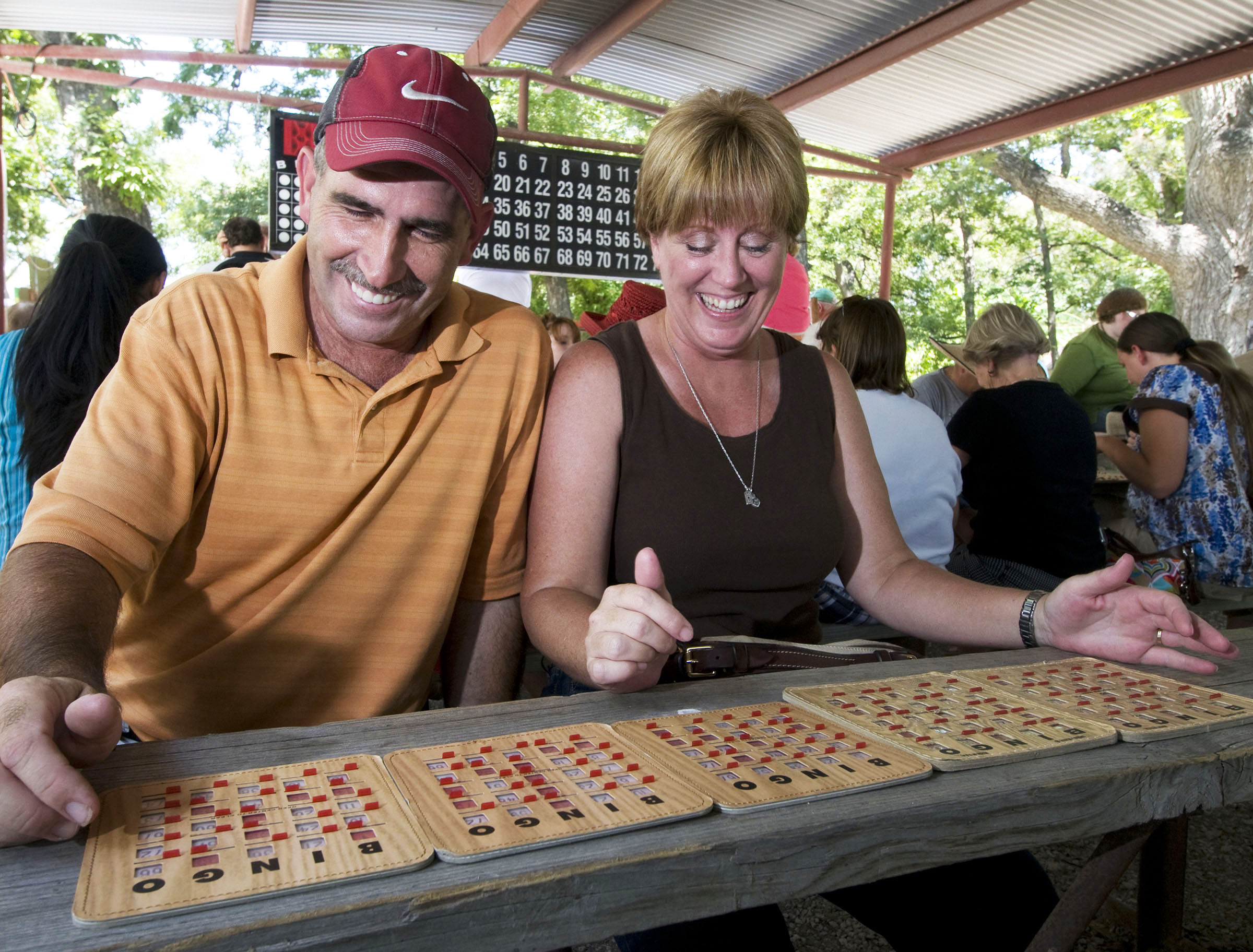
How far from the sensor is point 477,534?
1.62m

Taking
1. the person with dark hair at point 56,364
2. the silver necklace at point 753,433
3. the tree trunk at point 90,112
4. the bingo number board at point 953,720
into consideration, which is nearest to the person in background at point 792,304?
the silver necklace at point 753,433

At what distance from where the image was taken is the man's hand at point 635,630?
43.4 inches

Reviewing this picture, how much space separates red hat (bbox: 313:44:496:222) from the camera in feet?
4.64

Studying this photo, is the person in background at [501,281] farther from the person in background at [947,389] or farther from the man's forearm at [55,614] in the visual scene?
the man's forearm at [55,614]

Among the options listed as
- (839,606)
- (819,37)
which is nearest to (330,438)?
(839,606)

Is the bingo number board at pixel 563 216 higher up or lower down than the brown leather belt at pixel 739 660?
higher up

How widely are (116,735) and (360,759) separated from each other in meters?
0.21

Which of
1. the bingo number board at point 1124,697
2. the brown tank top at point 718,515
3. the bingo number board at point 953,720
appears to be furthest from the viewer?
the brown tank top at point 718,515

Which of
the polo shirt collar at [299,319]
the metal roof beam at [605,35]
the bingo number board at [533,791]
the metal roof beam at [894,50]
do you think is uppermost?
the metal roof beam at [605,35]

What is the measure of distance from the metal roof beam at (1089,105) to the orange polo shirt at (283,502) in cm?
432

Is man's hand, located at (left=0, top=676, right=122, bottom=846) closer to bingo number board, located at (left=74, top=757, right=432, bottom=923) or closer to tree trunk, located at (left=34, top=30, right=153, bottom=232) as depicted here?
bingo number board, located at (left=74, top=757, right=432, bottom=923)

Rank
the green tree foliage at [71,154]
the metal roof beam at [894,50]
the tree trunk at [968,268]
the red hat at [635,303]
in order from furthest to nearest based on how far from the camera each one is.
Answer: the tree trunk at [968,268], the green tree foliage at [71,154], the metal roof beam at [894,50], the red hat at [635,303]

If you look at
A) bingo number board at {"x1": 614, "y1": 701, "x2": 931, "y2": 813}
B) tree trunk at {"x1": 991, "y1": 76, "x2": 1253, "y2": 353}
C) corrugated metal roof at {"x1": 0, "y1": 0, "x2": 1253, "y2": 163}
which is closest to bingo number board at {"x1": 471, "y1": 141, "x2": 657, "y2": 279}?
corrugated metal roof at {"x1": 0, "y1": 0, "x2": 1253, "y2": 163}

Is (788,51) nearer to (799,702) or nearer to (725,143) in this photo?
(725,143)
